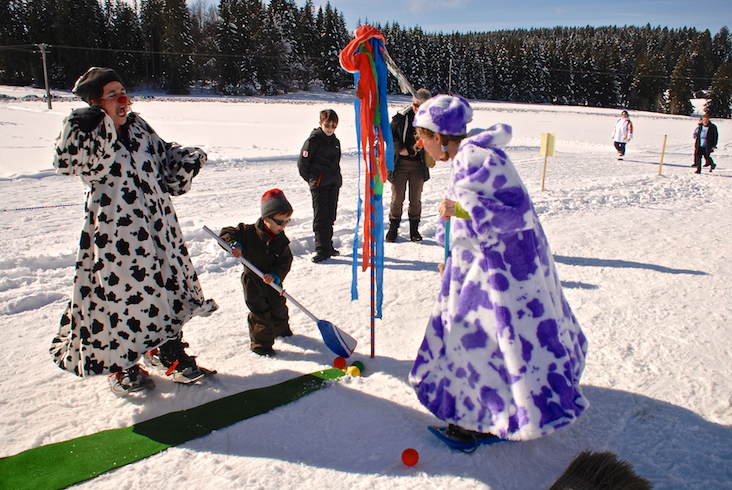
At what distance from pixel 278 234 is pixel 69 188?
23.1ft

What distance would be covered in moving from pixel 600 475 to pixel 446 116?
189cm

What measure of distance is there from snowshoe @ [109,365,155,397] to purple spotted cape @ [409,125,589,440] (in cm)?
194

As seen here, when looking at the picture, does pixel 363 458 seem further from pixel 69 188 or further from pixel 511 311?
pixel 69 188

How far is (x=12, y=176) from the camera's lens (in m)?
8.97

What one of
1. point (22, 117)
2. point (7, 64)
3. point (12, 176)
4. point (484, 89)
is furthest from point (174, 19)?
point (12, 176)

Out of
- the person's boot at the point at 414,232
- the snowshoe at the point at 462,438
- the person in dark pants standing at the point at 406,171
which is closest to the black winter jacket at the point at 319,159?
the person in dark pants standing at the point at 406,171

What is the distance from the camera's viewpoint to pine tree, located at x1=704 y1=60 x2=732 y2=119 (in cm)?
4838

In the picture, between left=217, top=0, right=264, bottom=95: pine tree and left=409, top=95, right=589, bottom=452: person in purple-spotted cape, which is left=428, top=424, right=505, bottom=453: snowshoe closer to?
left=409, top=95, right=589, bottom=452: person in purple-spotted cape

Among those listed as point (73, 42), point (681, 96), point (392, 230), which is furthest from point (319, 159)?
point (681, 96)

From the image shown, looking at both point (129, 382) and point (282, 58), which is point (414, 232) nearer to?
point (129, 382)

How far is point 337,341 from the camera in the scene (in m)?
3.23

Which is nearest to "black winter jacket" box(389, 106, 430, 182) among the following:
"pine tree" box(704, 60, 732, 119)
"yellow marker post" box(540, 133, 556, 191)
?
"yellow marker post" box(540, 133, 556, 191)

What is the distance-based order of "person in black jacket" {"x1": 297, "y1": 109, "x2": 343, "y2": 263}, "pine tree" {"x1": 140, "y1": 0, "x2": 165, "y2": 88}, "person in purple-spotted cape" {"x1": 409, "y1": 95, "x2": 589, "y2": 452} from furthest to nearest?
"pine tree" {"x1": 140, "y1": 0, "x2": 165, "y2": 88}
"person in black jacket" {"x1": 297, "y1": 109, "x2": 343, "y2": 263}
"person in purple-spotted cape" {"x1": 409, "y1": 95, "x2": 589, "y2": 452}

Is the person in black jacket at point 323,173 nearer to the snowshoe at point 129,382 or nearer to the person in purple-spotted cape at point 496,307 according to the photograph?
the snowshoe at point 129,382
